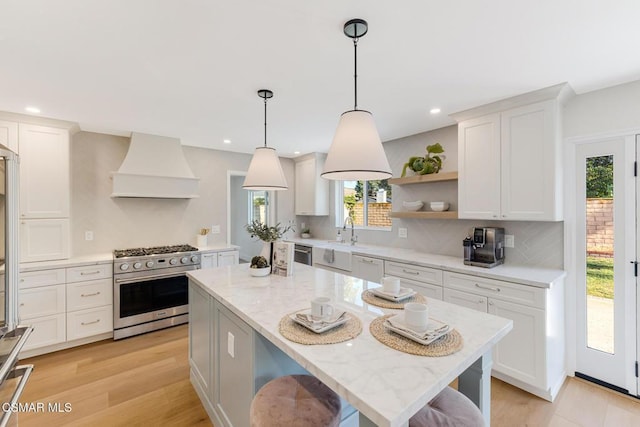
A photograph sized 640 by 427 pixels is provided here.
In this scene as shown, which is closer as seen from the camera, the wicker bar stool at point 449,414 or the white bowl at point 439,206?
the wicker bar stool at point 449,414

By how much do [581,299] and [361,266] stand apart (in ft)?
6.74

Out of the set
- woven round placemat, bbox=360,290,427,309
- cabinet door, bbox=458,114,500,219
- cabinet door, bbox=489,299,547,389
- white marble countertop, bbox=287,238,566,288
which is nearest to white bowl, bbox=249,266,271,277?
woven round placemat, bbox=360,290,427,309

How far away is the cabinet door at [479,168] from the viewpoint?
2.67 meters

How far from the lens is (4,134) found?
282 cm

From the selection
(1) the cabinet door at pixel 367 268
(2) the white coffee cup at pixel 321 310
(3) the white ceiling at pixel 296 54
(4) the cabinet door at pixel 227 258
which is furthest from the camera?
(4) the cabinet door at pixel 227 258

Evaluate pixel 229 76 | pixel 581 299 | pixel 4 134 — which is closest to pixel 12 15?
pixel 229 76

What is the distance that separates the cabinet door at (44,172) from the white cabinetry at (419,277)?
3.64 meters

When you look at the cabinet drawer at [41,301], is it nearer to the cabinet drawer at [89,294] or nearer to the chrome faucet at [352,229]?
the cabinet drawer at [89,294]

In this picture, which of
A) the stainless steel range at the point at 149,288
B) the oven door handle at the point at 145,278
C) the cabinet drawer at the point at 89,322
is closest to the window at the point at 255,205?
the stainless steel range at the point at 149,288

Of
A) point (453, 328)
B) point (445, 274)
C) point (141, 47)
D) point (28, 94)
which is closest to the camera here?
point (453, 328)

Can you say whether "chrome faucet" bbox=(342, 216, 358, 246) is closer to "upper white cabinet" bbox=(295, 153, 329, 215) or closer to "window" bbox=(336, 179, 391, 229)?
"window" bbox=(336, 179, 391, 229)

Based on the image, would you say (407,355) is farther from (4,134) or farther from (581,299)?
(4,134)

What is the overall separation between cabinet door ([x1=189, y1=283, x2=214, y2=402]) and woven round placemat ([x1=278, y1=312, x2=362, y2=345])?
34.9 inches

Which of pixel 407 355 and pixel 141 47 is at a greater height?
pixel 141 47
